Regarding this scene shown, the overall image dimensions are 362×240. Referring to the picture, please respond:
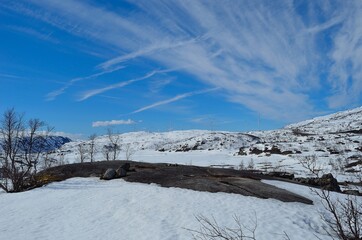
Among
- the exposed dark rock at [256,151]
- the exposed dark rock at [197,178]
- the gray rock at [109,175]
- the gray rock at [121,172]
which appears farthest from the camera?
the exposed dark rock at [256,151]

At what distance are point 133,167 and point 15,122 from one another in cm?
1589

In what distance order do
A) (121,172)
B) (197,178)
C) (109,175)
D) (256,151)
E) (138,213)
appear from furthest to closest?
1. (256,151)
2. (121,172)
3. (109,175)
4. (197,178)
5. (138,213)

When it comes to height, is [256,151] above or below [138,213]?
above

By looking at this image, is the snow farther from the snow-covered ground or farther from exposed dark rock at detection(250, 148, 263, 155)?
exposed dark rock at detection(250, 148, 263, 155)

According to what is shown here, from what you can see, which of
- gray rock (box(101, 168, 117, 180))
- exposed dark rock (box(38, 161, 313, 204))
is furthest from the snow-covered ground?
gray rock (box(101, 168, 117, 180))

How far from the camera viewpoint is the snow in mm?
16109

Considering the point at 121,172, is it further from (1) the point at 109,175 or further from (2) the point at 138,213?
(2) the point at 138,213

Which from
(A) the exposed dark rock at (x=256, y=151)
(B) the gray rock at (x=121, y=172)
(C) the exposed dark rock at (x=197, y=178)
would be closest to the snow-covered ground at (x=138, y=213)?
(C) the exposed dark rock at (x=197, y=178)

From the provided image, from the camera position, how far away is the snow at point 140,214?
1611 centimetres

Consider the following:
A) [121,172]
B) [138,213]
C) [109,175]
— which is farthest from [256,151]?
[138,213]

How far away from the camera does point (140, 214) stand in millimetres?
18891

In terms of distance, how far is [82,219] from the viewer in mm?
18500

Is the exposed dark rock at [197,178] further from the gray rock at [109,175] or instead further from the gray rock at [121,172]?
the gray rock at [109,175]

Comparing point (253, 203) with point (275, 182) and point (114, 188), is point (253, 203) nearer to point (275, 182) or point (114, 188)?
point (275, 182)
